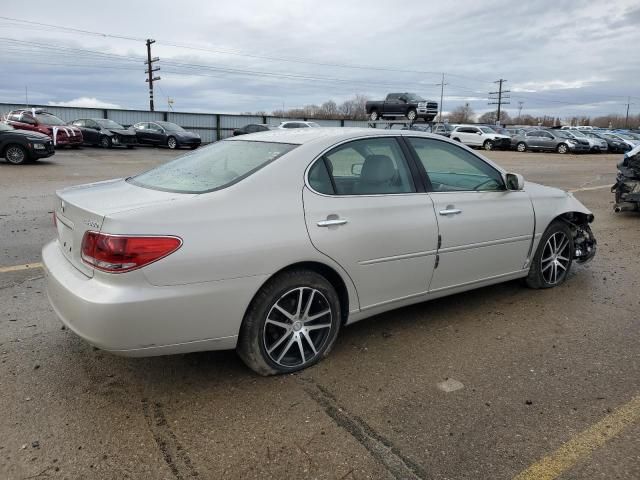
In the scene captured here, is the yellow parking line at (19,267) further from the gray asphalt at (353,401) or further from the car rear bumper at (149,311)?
the car rear bumper at (149,311)

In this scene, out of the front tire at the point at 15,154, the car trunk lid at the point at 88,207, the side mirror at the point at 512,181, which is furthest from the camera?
the front tire at the point at 15,154

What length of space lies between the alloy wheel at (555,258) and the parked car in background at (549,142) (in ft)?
98.8

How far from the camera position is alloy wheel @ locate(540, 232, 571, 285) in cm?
497

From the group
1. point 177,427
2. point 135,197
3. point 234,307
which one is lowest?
point 177,427

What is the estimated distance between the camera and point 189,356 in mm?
3615

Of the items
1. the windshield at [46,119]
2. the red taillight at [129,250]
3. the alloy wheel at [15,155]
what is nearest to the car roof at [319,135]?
Answer: the red taillight at [129,250]

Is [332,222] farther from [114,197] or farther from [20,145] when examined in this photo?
[20,145]

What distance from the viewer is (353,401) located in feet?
10.0

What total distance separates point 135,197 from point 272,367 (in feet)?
4.34

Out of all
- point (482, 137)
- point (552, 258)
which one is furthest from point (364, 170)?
point (482, 137)

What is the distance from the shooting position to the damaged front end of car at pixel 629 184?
8867 millimetres

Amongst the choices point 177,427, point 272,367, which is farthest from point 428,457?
point 177,427

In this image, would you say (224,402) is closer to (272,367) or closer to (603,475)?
(272,367)

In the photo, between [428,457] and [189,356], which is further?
[189,356]
